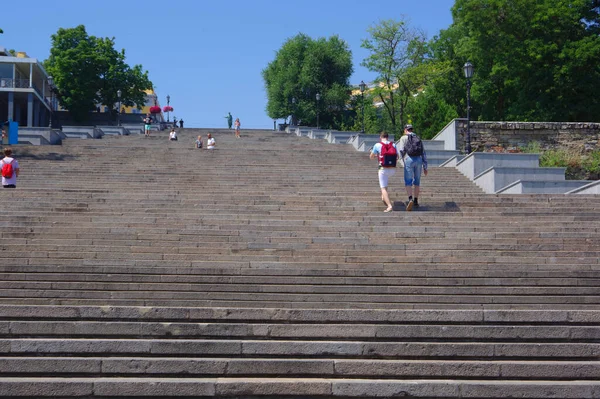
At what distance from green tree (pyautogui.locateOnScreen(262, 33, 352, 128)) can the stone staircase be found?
4215 centimetres

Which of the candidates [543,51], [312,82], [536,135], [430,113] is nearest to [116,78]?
[312,82]

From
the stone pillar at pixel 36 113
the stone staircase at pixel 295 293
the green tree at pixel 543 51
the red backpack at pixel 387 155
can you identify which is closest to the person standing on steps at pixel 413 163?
the red backpack at pixel 387 155

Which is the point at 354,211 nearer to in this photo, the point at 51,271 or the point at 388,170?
the point at 388,170

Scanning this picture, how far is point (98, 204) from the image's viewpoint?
15.6 metres

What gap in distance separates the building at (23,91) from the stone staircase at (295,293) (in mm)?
38212

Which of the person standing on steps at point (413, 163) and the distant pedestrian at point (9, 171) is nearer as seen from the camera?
the person standing on steps at point (413, 163)

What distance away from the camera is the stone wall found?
2666cm

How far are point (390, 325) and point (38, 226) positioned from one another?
740 centimetres

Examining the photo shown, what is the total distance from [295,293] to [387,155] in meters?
6.00

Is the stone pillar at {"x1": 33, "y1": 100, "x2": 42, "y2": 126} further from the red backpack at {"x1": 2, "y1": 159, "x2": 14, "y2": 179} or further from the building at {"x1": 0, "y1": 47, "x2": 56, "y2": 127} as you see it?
the red backpack at {"x1": 2, "y1": 159, "x2": 14, "y2": 179}

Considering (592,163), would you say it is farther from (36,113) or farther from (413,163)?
(36,113)

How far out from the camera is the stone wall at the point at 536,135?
26.7 metres

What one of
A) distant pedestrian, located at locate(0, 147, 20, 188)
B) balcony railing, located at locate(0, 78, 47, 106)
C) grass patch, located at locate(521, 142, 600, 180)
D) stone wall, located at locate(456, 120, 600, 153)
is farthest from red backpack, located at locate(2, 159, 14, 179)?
balcony railing, located at locate(0, 78, 47, 106)

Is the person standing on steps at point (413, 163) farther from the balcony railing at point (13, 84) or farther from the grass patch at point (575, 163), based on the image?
the balcony railing at point (13, 84)
